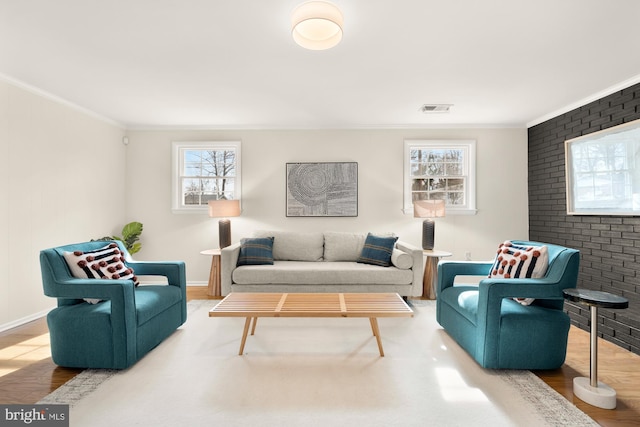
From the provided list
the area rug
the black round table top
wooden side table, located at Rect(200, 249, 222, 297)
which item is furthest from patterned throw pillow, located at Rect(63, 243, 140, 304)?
the black round table top

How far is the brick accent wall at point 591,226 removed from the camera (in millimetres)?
3080

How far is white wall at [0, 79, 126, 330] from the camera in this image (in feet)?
10.6

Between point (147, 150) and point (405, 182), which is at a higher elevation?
point (147, 150)

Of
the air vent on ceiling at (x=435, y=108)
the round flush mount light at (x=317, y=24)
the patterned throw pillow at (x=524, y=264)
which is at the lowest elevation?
the patterned throw pillow at (x=524, y=264)

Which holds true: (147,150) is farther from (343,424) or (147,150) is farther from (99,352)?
(343,424)

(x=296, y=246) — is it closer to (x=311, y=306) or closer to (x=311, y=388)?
(x=311, y=306)

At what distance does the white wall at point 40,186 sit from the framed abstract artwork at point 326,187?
2.64m

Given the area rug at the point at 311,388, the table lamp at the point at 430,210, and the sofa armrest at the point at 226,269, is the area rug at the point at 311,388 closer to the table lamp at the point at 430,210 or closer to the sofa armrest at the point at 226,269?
the sofa armrest at the point at 226,269

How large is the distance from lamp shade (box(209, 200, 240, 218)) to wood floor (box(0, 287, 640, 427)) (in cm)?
215

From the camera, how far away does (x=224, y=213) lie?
459 cm

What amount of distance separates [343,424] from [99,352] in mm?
1763

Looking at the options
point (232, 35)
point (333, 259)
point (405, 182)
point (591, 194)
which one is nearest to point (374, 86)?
point (232, 35)

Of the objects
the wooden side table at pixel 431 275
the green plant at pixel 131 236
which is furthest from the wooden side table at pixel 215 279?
the wooden side table at pixel 431 275

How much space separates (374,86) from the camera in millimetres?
3455
